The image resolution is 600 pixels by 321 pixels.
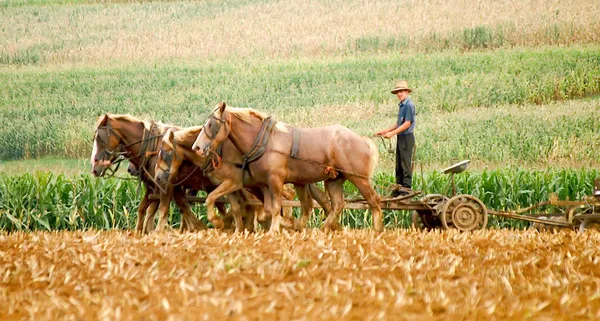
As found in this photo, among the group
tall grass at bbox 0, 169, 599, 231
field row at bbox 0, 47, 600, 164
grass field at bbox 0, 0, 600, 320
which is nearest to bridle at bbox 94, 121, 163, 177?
grass field at bbox 0, 0, 600, 320

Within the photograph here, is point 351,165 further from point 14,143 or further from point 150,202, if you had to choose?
point 14,143

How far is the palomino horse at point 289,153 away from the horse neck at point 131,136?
3.55 ft

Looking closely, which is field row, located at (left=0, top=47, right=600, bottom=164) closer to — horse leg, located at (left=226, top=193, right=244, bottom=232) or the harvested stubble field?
horse leg, located at (left=226, top=193, right=244, bottom=232)

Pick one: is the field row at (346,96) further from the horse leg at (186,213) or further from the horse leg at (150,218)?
the horse leg at (186,213)

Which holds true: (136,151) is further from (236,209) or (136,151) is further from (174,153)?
(236,209)

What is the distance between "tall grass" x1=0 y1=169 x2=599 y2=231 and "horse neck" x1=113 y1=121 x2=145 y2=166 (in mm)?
1999

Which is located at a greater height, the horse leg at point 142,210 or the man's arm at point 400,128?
the man's arm at point 400,128

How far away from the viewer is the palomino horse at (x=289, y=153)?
871 cm

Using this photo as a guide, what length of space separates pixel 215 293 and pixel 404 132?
5189 millimetres

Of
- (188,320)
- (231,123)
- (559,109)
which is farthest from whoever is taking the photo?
(559,109)

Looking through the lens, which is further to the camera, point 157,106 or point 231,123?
point 157,106

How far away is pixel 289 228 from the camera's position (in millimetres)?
9438

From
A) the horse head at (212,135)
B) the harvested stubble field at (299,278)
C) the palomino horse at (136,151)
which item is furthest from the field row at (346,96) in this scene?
the harvested stubble field at (299,278)

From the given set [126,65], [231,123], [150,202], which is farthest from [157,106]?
[231,123]
